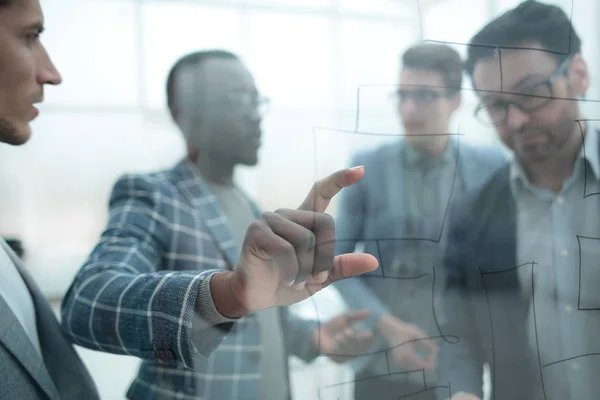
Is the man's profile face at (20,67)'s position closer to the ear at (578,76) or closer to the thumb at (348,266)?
the thumb at (348,266)

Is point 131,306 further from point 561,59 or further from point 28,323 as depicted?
point 561,59

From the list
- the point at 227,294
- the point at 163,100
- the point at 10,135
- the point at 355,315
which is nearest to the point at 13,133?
the point at 10,135

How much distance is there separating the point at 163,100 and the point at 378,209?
277mm

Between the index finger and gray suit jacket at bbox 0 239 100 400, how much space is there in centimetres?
31

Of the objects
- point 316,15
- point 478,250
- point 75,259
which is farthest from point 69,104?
point 478,250

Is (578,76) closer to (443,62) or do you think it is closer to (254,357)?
(443,62)

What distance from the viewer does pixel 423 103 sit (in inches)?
18.1

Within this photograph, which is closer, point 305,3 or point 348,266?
point 348,266

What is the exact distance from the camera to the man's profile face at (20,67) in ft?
1.46

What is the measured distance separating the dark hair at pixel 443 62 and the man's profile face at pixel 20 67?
1.23 feet

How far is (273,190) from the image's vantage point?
51 centimetres

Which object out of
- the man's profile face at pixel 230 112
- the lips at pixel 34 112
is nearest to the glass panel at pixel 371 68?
the man's profile face at pixel 230 112

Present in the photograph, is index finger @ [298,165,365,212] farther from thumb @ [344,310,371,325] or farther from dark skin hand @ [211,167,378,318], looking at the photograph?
thumb @ [344,310,371,325]

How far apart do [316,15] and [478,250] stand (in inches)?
11.8
